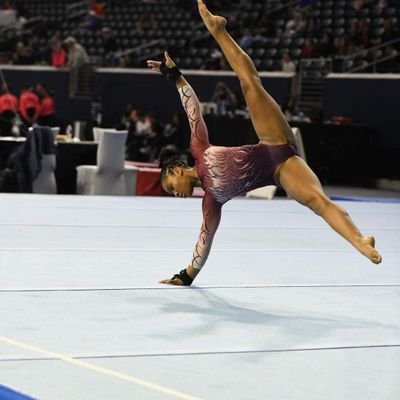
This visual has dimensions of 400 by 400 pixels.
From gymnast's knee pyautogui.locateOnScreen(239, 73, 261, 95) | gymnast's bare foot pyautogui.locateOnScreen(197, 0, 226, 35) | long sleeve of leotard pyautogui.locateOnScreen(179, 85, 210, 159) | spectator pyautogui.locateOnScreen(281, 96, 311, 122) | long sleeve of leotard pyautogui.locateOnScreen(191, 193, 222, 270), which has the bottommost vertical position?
spectator pyautogui.locateOnScreen(281, 96, 311, 122)

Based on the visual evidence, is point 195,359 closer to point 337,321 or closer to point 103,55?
point 337,321

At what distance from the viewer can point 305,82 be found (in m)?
18.5

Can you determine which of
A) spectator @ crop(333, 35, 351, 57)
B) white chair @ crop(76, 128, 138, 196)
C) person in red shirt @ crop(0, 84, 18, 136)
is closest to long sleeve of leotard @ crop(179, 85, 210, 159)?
white chair @ crop(76, 128, 138, 196)

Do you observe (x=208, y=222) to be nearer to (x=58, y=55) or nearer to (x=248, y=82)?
(x=248, y=82)

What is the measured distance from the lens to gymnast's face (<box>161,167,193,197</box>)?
4.85m

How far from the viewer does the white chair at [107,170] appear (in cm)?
1165

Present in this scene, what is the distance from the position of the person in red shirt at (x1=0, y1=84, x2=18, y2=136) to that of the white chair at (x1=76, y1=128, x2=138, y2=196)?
158 inches

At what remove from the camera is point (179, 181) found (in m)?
4.86

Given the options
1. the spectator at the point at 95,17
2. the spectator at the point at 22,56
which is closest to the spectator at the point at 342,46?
the spectator at the point at 95,17

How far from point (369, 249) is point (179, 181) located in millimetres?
1009

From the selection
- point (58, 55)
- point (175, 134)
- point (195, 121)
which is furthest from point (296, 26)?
point (195, 121)

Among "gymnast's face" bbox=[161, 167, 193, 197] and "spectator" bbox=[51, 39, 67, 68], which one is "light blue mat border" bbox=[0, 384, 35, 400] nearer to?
"gymnast's face" bbox=[161, 167, 193, 197]

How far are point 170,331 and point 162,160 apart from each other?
1.08 metres

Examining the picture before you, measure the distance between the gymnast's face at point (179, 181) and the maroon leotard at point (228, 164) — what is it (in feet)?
0.28
